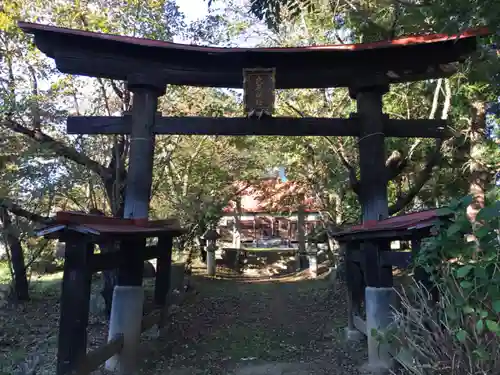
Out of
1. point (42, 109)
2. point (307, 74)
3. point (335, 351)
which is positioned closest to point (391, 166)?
point (307, 74)

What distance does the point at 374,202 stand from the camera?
19.2 ft

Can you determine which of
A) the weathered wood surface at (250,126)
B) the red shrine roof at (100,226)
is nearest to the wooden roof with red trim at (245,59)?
the weathered wood surface at (250,126)

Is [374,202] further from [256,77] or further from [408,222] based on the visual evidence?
[256,77]

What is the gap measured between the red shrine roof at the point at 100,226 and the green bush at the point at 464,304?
2945mm

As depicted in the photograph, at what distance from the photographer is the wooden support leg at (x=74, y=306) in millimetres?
4137

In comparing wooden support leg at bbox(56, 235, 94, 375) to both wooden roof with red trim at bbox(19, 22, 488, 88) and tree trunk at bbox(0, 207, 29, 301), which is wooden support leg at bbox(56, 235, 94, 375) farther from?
tree trunk at bbox(0, 207, 29, 301)

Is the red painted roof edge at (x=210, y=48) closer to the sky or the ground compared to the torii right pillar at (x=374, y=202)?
closer to the sky

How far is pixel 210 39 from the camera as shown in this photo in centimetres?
1086

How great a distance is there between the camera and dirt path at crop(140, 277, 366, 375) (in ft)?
18.8

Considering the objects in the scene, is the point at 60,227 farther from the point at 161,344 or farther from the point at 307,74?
the point at 307,74

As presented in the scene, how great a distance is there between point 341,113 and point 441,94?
7.50 feet

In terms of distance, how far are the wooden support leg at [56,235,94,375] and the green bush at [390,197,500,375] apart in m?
2.96

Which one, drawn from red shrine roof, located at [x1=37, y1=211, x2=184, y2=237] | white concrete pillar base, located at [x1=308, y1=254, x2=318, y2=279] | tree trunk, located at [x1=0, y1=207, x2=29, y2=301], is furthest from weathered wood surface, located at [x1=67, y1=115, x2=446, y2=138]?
white concrete pillar base, located at [x1=308, y1=254, x2=318, y2=279]

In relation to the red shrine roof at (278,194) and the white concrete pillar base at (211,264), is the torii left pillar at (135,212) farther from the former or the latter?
the red shrine roof at (278,194)
